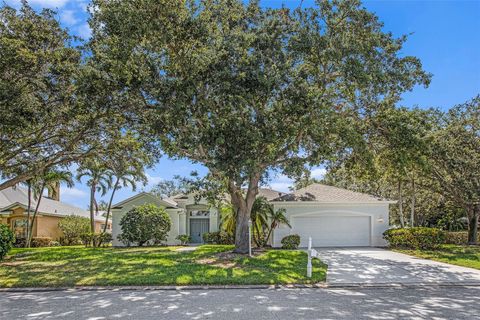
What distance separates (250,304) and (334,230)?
636 inches

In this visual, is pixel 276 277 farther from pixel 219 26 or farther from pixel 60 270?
pixel 219 26

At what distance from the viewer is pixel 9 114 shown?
503 inches

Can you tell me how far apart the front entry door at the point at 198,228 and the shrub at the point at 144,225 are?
153 inches

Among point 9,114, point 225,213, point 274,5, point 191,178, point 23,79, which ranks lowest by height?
point 225,213

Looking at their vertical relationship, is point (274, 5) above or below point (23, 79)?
above

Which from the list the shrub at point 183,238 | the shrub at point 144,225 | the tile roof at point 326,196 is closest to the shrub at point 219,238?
the shrub at point 183,238

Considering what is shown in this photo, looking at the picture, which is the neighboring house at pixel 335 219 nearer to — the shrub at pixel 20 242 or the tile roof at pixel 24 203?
the shrub at pixel 20 242

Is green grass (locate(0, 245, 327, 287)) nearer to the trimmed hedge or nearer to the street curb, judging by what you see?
the street curb

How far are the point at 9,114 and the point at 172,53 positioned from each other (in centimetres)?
595

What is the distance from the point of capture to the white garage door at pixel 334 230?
23.0 metres

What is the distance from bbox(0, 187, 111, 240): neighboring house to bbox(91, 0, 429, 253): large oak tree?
21218 millimetres

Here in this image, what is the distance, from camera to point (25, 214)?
29562 millimetres

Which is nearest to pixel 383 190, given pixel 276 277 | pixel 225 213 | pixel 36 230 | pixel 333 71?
pixel 225 213

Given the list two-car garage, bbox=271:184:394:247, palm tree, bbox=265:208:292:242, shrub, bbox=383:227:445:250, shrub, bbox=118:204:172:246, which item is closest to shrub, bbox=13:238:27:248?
shrub, bbox=118:204:172:246
